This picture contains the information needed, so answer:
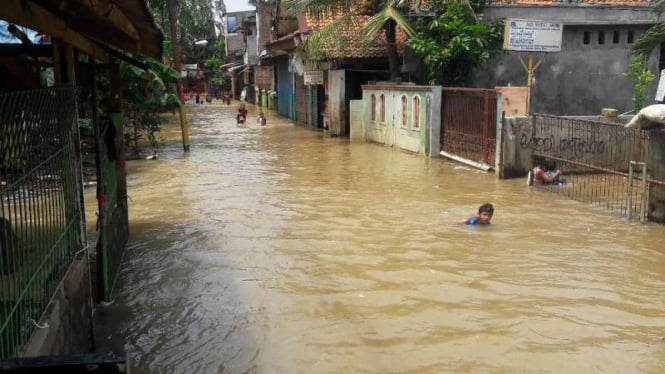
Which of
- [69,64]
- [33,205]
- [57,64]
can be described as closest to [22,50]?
[69,64]

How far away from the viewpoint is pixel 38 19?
412cm

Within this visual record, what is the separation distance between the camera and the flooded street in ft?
17.7

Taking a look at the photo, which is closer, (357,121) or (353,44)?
(357,121)

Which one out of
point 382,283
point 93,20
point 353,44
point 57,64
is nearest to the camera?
point 93,20

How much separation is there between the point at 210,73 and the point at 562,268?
201ft

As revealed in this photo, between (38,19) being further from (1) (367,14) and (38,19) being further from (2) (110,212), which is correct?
(1) (367,14)

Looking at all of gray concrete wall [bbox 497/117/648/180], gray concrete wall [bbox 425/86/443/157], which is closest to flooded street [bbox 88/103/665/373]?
gray concrete wall [bbox 497/117/648/180]

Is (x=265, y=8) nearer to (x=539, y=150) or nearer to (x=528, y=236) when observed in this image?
(x=539, y=150)

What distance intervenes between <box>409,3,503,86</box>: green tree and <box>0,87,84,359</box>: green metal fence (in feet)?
44.2

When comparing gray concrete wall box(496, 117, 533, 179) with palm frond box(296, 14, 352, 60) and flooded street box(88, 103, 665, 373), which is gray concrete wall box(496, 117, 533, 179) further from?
palm frond box(296, 14, 352, 60)

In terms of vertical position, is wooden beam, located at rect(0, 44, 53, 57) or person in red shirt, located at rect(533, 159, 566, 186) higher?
wooden beam, located at rect(0, 44, 53, 57)

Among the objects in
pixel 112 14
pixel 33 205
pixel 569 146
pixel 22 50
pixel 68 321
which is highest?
pixel 112 14

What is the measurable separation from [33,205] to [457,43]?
14.5m

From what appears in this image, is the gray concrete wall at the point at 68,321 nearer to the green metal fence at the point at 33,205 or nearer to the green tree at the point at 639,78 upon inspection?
the green metal fence at the point at 33,205
